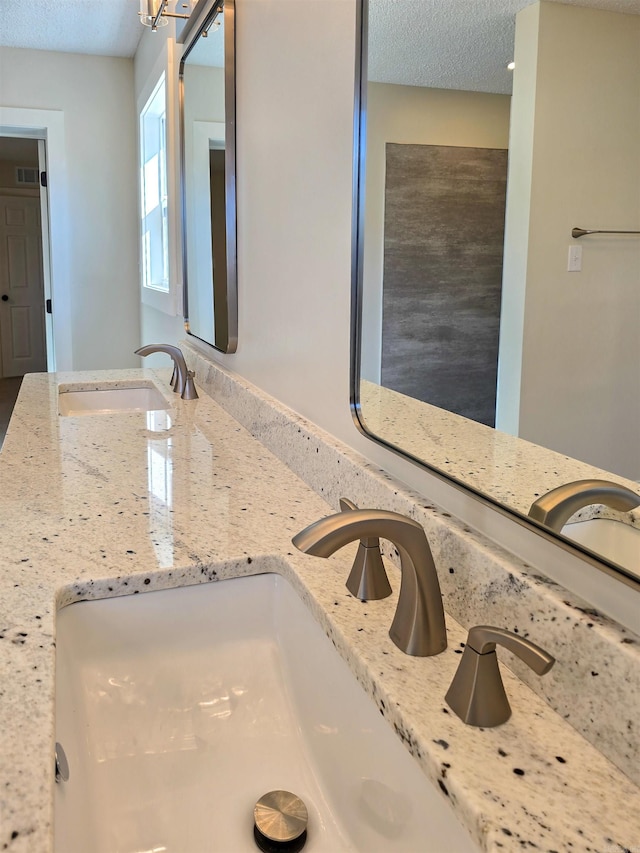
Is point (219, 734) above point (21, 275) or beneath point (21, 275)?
beneath

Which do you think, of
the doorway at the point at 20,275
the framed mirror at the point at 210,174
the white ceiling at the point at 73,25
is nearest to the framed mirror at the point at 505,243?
the framed mirror at the point at 210,174

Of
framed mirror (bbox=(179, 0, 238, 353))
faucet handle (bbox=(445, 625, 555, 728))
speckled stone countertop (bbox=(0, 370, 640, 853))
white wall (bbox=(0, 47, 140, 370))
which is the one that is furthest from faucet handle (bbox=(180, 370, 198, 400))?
white wall (bbox=(0, 47, 140, 370))

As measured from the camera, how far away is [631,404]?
1.81 feet

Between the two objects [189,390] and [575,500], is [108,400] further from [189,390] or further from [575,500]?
[575,500]

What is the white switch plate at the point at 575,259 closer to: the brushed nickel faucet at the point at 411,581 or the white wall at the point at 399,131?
the white wall at the point at 399,131

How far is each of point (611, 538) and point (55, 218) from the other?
375cm

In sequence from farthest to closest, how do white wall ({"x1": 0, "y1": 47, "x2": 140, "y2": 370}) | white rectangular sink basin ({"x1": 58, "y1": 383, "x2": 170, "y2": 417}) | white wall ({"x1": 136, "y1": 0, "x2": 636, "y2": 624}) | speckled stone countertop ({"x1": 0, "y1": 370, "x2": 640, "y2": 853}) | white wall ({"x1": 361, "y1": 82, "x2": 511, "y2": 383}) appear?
white wall ({"x1": 0, "y1": 47, "x2": 140, "y2": 370})
white rectangular sink basin ({"x1": 58, "y1": 383, "x2": 170, "y2": 417})
white wall ({"x1": 136, "y1": 0, "x2": 636, "y2": 624})
white wall ({"x1": 361, "y1": 82, "x2": 511, "y2": 383})
speckled stone countertop ({"x1": 0, "y1": 370, "x2": 640, "y2": 853})

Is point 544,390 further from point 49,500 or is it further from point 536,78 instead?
point 49,500

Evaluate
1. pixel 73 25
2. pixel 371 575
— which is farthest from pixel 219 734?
pixel 73 25

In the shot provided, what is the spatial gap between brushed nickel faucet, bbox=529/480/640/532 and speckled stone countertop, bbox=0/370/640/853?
149 mm

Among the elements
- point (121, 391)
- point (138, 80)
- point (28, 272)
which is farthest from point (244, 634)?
point (28, 272)

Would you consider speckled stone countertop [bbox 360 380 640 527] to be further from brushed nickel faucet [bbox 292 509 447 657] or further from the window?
the window

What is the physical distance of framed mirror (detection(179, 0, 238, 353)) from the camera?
1.69m

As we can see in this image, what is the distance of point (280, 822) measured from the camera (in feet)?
2.29
